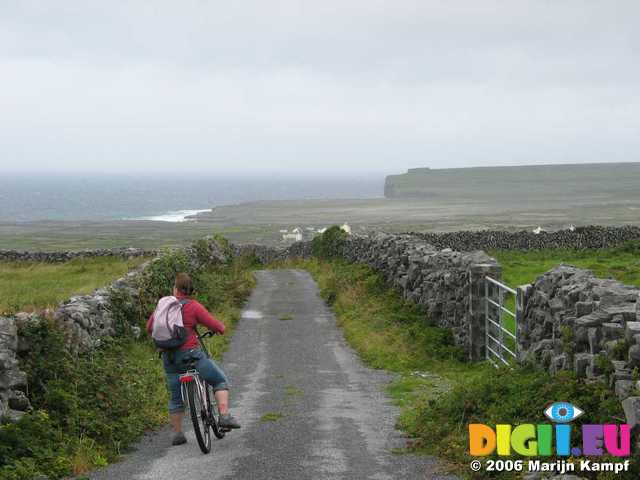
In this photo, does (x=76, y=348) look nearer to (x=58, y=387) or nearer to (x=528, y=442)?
(x=58, y=387)

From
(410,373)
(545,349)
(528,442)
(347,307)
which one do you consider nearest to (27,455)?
(528,442)

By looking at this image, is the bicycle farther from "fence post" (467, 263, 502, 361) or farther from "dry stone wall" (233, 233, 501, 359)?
"dry stone wall" (233, 233, 501, 359)

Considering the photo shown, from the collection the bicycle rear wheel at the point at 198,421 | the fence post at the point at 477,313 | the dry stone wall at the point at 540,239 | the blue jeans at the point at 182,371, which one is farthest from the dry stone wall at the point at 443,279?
the dry stone wall at the point at 540,239

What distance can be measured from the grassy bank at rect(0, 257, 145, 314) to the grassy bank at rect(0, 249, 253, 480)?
786 cm

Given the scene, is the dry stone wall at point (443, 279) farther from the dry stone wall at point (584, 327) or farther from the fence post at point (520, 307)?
the dry stone wall at point (584, 327)

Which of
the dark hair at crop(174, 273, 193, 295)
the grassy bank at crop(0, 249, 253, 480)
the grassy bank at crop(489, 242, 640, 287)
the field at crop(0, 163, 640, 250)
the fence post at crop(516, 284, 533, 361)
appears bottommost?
the field at crop(0, 163, 640, 250)

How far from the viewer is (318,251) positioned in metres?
46.3

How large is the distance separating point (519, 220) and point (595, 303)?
11318cm

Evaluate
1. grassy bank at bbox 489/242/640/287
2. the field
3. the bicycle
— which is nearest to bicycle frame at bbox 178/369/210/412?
the bicycle

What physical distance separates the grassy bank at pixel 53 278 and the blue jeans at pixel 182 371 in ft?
36.1

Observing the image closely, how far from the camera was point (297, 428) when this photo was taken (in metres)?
10.9

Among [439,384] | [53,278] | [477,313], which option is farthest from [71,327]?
[53,278]

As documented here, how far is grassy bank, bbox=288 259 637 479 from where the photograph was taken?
8.89 metres

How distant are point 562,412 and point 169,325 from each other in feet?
15.3
